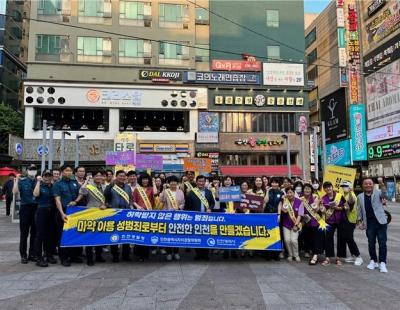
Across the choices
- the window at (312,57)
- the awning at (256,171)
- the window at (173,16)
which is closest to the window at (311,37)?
the window at (312,57)

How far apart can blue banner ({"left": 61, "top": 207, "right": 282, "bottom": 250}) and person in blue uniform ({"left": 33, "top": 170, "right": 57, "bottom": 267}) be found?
0.39 m

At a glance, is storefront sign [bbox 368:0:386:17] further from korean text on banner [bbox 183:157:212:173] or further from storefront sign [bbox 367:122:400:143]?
korean text on banner [bbox 183:157:212:173]

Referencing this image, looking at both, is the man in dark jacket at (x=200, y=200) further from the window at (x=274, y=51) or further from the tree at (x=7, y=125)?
the tree at (x=7, y=125)

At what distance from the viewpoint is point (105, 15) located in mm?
37188

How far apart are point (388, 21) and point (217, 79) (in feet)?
67.1

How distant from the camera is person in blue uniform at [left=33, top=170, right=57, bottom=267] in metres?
8.22

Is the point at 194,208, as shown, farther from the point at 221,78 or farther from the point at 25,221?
the point at 221,78

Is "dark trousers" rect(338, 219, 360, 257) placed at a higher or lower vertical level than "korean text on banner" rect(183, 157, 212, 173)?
lower

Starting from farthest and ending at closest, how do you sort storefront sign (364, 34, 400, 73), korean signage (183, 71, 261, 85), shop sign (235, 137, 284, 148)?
storefront sign (364, 34, 400, 73)
shop sign (235, 137, 284, 148)
korean signage (183, 71, 261, 85)

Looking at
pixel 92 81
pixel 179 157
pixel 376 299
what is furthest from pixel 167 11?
pixel 376 299

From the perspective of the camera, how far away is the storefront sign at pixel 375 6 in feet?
146

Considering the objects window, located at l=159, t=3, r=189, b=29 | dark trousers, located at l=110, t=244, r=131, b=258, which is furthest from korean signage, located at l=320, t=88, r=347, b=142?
dark trousers, located at l=110, t=244, r=131, b=258

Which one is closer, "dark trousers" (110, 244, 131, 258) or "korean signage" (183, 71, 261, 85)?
"dark trousers" (110, 244, 131, 258)

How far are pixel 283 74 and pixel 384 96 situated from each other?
13.5 m
